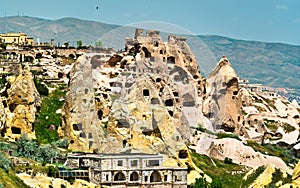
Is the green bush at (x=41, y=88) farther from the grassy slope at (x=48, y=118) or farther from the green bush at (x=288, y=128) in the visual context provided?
the green bush at (x=288, y=128)

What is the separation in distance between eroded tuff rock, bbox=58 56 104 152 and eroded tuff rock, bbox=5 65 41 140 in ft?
5.35

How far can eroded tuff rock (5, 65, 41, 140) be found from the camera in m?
29.0

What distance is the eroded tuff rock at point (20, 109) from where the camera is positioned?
29047 millimetres

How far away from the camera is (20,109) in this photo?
29.5 meters

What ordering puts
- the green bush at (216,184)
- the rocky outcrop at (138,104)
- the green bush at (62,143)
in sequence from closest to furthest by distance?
the green bush at (216,184) < the rocky outcrop at (138,104) < the green bush at (62,143)

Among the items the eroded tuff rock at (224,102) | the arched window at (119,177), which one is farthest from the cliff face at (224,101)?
the arched window at (119,177)

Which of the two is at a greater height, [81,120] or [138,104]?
[138,104]

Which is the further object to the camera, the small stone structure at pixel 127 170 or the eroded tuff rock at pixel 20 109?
the eroded tuff rock at pixel 20 109

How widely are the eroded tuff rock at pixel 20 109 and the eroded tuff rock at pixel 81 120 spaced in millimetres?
1630

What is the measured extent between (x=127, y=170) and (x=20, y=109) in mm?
7405

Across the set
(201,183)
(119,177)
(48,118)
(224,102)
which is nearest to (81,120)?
(48,118)

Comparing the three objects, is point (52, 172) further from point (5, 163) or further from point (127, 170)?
point (127, 170)

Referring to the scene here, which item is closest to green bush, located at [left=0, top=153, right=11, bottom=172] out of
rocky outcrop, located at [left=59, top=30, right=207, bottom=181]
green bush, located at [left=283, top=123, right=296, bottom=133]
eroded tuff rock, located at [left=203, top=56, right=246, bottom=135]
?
rocky outcrop, located at [left=59, top=30, right=207, bottom=181]

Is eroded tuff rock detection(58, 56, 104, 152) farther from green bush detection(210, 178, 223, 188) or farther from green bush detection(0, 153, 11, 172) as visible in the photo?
green bush detection(0, 153, 11, 172)
